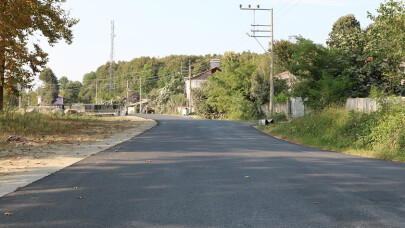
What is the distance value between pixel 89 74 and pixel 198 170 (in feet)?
563

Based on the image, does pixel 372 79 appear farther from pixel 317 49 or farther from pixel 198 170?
pixel 198 170

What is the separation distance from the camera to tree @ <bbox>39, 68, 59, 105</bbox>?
10575cm

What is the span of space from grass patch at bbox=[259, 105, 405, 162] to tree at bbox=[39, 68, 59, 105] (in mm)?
96383

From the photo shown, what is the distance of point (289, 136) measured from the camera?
2120cm

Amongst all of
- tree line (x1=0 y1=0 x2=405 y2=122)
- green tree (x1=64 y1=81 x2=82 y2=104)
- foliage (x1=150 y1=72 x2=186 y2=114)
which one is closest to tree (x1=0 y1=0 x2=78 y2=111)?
tree line (x1=0 y1=0 x2=405 y2=122)

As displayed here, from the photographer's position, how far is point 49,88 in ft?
359

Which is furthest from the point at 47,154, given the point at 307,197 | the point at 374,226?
the point at 374,226

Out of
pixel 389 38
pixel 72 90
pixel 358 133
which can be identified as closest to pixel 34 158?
pixel 358 133

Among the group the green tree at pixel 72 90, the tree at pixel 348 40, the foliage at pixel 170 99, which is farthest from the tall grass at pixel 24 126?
the green tree at pixel 72 90

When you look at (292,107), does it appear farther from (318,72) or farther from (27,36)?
(27,36)

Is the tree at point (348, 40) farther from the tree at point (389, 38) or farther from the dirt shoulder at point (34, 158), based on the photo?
the dirt shoulder at point (34, 158)

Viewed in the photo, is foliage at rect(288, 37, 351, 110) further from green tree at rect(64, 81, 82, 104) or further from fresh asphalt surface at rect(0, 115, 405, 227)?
green tree at rect(64, 81, 82, 104)

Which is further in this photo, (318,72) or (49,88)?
(49,88)

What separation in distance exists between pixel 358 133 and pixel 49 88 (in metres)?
106
